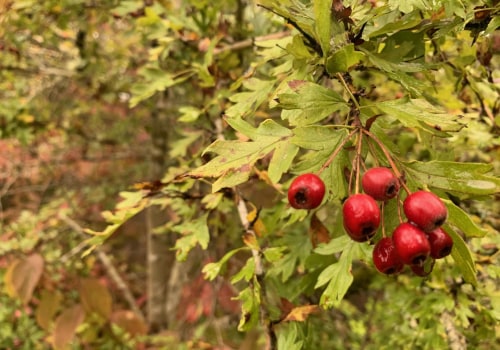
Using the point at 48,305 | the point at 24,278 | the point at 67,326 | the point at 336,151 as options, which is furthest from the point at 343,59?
the point at 48,305

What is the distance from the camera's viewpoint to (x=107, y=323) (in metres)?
3.52

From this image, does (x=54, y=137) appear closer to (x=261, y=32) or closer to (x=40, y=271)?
(x=40, y=271)

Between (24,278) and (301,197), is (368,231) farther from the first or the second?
(24,278)

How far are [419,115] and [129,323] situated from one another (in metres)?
3.26

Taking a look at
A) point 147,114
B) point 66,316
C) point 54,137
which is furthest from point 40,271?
point 147,114

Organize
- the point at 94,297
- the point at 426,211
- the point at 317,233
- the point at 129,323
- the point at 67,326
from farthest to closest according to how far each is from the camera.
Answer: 1. the point at 129,323
2. the point at 94,297
3. the point at 67,326
4. the point at 317,233
5. the point at 426,211

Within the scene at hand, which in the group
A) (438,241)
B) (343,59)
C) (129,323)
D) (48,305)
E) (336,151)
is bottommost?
(129,323)

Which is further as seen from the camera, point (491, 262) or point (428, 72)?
point (491, 262)

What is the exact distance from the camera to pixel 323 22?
0.90 meters

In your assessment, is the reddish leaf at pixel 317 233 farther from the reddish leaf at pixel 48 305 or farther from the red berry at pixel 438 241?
the reddish leaf at pixel 48 305

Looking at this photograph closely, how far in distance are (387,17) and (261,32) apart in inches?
40.6

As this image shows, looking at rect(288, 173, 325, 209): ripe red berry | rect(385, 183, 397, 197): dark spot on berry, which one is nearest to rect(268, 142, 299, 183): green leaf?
rect(288, 173, 325, 209): ripe red berry

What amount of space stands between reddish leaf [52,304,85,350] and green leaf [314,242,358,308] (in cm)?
253

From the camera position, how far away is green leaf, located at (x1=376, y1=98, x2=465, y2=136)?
34.5 inches
